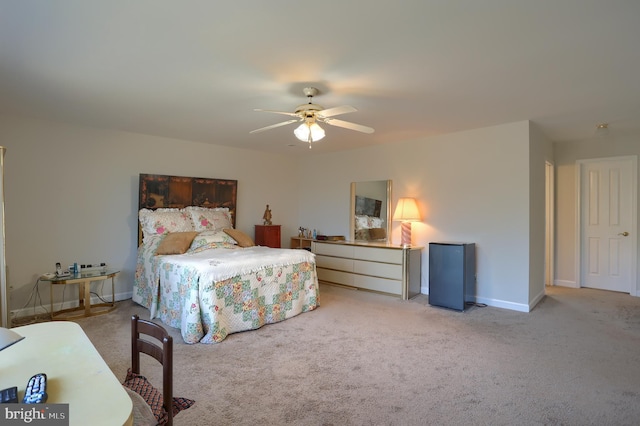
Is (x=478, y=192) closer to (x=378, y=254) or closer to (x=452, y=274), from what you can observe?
(x=452, y=274)

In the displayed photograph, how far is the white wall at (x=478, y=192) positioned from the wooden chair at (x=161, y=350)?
4169 millimetres

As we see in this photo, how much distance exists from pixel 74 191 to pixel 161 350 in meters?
3.92

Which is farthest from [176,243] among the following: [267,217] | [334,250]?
[334,250]

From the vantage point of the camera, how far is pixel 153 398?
4.50ft

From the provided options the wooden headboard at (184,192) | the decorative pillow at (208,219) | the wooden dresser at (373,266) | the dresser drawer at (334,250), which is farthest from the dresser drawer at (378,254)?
the wooden headboard at (184,192)

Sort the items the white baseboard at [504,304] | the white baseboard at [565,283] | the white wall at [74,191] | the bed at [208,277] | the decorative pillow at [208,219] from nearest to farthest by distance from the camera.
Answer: the bed at [208,277], the white wall at [74,191], the white baseboard at [504,304], the decorative pillow at [208,219], the white baseboard at [565,283]

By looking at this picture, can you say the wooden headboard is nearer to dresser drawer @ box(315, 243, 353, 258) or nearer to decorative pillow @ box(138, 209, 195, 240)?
decorative pillow @ box(138, 209, 195, 240)

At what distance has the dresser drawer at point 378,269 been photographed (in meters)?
4.81

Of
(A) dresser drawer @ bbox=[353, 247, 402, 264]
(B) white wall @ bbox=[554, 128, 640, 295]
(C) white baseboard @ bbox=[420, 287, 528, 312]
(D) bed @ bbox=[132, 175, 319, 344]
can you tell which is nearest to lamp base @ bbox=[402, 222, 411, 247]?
(A) dresser drawer @ bbox=[353, 247, 402, 264]

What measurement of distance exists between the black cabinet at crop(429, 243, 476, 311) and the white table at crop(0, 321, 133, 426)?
3.89 m

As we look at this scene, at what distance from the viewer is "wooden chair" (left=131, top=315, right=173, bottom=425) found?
1.26 metres

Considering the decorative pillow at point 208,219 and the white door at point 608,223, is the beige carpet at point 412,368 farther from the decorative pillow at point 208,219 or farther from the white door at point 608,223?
the decorative pillow at point 208,219

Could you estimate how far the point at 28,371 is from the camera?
111cm

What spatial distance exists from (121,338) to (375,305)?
292 cm
